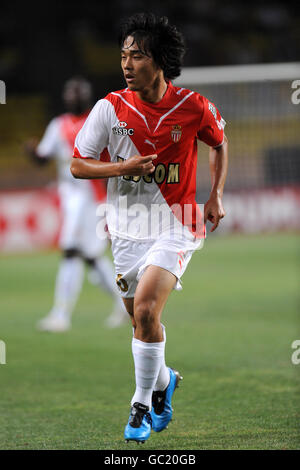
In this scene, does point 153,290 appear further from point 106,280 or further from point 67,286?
point 106,280

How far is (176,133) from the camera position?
4.75 meters

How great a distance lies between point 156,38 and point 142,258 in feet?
4.11

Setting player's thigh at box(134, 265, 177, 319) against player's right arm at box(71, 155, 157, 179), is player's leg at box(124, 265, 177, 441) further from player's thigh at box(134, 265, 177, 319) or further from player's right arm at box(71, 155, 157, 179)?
player's right arm at box(71, 155, 157, 179)

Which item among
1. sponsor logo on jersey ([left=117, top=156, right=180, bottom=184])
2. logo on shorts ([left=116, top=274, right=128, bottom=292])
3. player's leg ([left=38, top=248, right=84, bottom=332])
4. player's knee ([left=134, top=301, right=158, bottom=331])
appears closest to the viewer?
player's knee ([left=134, top=301, right=158, bottom=331])

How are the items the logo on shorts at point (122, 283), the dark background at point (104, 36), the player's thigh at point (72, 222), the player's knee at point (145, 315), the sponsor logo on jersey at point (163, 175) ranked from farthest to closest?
the dark background at point (104, 36) → the player's thigh at point (72, 222) → the logo on shorts at point (122, 283) → the sponsor logo on jersey at point (163, 175) → the player's knee at point (145, 315)

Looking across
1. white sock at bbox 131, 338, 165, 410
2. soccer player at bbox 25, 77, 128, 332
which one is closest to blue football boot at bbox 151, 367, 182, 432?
white sock at bbox 131, 338, 165, 410

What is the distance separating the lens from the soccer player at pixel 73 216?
367 inches

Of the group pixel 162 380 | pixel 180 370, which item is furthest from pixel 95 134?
pixel 180 370

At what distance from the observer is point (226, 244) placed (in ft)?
63.9

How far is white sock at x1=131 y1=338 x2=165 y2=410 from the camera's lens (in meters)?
4.64

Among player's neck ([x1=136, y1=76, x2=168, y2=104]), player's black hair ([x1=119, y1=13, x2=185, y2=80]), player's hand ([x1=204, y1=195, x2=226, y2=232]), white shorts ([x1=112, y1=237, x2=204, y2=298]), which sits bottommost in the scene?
white shorts ([x1=112, y1=237, x2=204, y2=298])

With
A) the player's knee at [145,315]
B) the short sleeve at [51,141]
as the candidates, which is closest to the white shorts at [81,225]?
the short sleeve at [51,141]

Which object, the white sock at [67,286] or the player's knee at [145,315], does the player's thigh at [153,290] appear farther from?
the white sock at [67,286]

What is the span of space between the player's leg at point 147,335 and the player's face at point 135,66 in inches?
40.4
